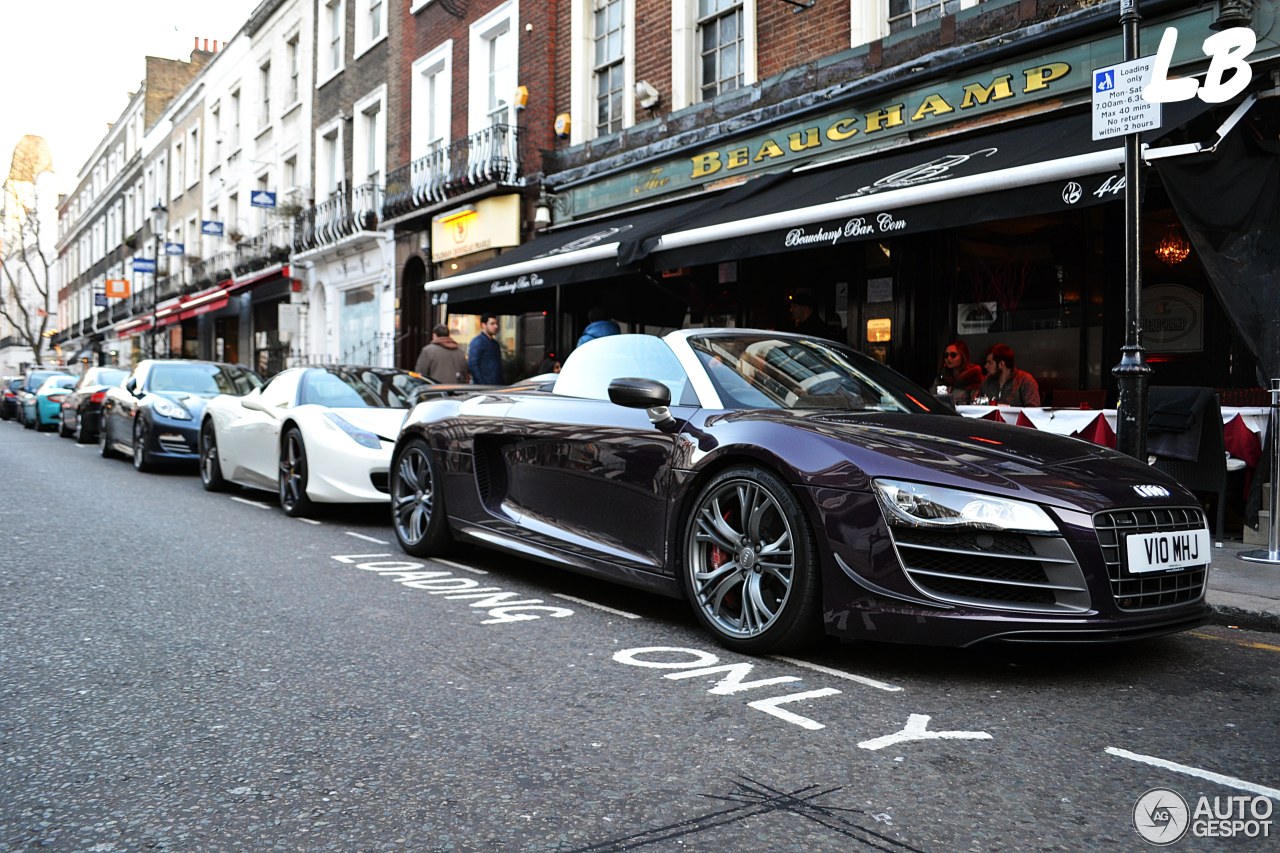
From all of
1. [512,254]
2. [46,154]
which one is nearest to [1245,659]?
[512,254]

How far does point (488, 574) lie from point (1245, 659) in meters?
3.80

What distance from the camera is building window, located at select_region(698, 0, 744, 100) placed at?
13.1 meters

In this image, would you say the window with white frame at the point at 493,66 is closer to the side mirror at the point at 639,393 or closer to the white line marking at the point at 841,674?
the side mirror at the point at 639,393

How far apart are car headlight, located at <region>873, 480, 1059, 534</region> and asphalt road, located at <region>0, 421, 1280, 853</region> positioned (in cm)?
60

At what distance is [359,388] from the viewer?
30.7 ft

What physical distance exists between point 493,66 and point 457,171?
2.09m

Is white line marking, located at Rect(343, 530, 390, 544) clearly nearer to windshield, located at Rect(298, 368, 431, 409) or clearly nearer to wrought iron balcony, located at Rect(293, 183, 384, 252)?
windshield, located at Rect(298, 368, 431, 409)

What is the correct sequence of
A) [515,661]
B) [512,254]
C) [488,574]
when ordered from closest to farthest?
[515,661]
[488,574]
[512,254]

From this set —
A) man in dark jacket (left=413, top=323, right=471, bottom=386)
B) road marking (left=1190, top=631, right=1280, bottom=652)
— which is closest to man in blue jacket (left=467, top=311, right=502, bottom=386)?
man in dark jacket (left=413, top=323, right=471, bottom=386)

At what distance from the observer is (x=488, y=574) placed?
6141 mm

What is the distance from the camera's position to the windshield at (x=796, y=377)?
479 centimetres

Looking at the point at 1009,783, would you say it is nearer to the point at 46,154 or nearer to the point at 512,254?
the point at 512,254

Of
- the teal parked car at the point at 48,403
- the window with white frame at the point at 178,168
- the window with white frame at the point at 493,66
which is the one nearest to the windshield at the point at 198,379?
the window with white frame at the point at 493,66

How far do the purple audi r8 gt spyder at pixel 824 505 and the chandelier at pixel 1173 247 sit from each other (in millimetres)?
5085
